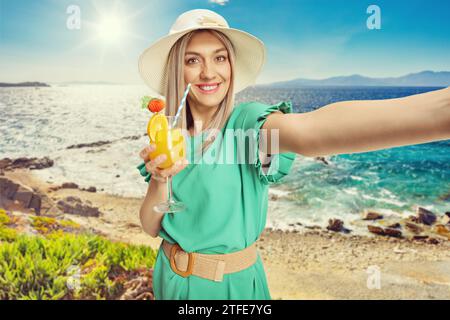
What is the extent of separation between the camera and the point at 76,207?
7.33m

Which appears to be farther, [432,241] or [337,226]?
[337,226]

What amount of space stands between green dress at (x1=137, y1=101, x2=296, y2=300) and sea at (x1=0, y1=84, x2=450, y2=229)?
7.00m

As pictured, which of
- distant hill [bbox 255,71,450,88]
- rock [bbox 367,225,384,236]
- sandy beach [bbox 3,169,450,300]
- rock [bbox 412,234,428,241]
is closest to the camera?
sandy beach [bbox 3,169,450,300]

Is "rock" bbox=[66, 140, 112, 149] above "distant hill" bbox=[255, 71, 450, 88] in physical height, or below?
below

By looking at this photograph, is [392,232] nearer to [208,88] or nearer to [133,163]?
[133,163]

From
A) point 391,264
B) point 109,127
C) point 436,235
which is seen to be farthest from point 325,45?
point 391,264

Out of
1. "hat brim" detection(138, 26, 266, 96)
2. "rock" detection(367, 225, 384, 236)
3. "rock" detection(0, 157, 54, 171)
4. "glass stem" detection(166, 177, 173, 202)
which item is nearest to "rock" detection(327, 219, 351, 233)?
"rock" detection(367, 225, 384, 236)

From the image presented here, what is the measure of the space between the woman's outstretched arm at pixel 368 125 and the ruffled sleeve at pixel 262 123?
0.27 feet

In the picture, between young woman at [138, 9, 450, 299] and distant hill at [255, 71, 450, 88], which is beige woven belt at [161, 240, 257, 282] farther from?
distant hill at [255, 71, 450, 88]

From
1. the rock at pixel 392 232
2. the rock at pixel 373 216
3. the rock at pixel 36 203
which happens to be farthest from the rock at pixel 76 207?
the rock at pixel 373 216

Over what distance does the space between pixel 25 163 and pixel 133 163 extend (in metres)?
2.75

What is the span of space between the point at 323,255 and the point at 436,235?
2833 mm

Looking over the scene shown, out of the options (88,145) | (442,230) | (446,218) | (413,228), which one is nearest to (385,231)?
(413,228)

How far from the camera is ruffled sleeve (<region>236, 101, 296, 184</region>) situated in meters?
1.13
